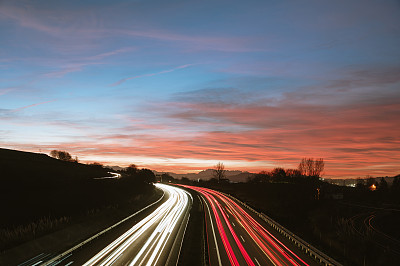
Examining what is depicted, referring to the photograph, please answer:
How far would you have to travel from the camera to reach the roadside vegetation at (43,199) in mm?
32875

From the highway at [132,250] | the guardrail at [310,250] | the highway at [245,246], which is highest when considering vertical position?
the guardrail at [310,250]

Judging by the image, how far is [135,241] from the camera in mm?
30266

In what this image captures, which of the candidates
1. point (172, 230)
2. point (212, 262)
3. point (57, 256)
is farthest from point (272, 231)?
point (57, 256)

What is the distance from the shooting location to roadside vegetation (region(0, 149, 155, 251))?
108 ft

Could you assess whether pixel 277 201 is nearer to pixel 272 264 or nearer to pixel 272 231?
pixel 272 231

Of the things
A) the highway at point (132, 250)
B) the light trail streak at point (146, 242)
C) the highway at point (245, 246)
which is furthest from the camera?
the highway at point (245, 246)

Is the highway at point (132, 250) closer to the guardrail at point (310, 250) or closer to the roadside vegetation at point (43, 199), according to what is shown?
the roadside vegetation at point (43, 199)

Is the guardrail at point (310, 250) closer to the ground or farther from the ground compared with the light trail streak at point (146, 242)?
farther from the ground

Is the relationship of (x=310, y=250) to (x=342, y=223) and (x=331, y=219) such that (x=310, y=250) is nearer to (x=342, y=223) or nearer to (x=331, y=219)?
(x=342, y=223)

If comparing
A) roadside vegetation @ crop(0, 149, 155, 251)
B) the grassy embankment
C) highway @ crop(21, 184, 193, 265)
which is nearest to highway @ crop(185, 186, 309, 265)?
highway @ crop(21, 184, 193, 265)

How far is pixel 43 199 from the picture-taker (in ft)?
176

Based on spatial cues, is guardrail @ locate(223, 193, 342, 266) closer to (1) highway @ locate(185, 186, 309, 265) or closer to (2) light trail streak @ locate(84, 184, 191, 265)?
(1) highway @ locate(185, 186, 309, 265)

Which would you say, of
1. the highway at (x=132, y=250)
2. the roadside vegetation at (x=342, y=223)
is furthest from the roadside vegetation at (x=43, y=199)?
the roadside vegetation at (x=342, y=223)

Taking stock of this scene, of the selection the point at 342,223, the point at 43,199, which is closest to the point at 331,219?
the point at 342,223
